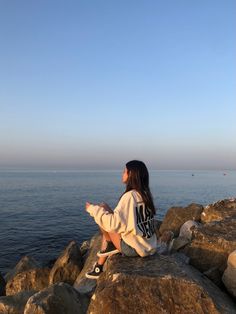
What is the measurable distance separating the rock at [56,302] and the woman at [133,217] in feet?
4.92

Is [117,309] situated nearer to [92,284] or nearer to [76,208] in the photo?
[92,284]

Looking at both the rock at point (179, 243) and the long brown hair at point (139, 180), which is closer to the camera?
the long brown hair at point (139, 180)

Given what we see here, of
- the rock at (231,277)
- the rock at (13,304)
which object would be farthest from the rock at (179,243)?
the rock at (13,304)

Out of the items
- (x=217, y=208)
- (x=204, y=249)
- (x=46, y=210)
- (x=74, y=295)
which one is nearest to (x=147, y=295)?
(x=74, y=295)

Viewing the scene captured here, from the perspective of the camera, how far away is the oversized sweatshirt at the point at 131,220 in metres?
7.17

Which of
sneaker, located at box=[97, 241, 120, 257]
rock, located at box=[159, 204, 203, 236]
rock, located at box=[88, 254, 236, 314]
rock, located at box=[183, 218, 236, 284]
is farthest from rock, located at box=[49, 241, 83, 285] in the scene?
rock, located at box=[88, 254, 236, 314]

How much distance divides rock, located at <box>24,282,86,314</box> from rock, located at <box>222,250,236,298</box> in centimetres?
349

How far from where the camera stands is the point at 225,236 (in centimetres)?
953

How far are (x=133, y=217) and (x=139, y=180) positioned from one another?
84 centimetres

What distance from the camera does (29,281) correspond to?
13570 mm

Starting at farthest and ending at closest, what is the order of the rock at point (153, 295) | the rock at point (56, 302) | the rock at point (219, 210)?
the rock at point (219, 210)
the rock at point (56, 302)
the rock at point (153, 295)

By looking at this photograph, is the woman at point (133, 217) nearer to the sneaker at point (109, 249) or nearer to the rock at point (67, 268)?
the sneaker at point (109, 249)

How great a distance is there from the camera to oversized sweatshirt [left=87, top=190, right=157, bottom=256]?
717 cm

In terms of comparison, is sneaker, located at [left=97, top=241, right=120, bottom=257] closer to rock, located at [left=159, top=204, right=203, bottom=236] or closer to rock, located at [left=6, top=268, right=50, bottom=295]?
rock, located at [left=6, top=268, right=50, bottom=295]
